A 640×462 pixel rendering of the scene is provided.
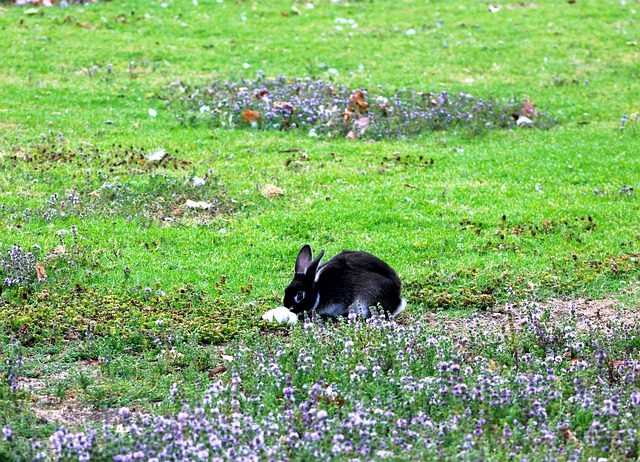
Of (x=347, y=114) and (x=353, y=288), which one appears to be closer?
(x=353, y=288)

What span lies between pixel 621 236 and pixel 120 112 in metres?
8.09

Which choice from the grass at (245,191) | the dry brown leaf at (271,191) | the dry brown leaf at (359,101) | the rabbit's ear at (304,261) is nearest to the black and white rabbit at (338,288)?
the rabbit's ear at (304,261)

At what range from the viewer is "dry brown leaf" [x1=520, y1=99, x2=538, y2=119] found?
48.9 feet

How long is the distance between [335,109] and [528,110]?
3266mm

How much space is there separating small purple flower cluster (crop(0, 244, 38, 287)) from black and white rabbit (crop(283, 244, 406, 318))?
8.40 ft

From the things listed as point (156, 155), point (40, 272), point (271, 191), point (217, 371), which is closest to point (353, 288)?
point (217, 371)

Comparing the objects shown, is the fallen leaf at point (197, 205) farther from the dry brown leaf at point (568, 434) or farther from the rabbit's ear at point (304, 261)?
the dry brown leaf at point (568, 434)

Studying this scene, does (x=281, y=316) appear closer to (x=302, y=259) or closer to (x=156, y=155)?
(x=302, y=259)

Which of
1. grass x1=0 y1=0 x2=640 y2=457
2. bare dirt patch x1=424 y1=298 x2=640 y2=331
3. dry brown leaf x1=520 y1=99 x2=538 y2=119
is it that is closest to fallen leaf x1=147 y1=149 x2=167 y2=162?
grass x1=0 y1=0 x2=640 y2=457

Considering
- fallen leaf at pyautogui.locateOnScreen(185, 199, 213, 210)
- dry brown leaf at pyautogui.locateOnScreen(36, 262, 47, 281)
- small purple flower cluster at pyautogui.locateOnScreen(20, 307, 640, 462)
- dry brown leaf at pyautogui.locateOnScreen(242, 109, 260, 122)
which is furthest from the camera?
dry brown leaf at pyautogui.locateOnScreen(242, 109, 260, 122)

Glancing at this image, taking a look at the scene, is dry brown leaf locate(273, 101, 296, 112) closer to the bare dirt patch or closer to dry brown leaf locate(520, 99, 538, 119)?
dry brown leaf locate(520, 99, 538, 119)

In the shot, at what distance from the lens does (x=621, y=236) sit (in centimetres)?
1020

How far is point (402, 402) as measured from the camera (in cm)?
615

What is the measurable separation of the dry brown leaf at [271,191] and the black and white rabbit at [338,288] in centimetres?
312
